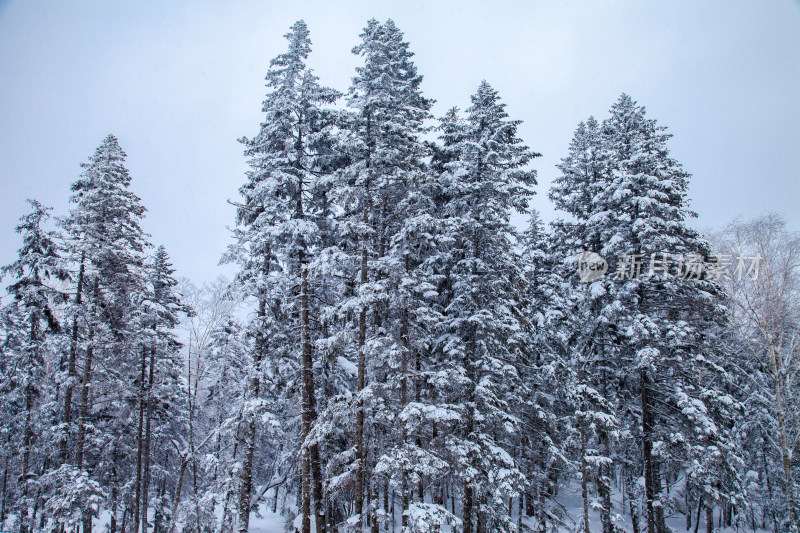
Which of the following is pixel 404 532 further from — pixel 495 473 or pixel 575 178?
pixel 575 178

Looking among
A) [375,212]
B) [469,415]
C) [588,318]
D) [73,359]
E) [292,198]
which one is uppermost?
[292,198]

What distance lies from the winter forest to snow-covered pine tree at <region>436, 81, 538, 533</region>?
12 cm

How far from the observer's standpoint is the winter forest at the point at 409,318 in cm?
1552

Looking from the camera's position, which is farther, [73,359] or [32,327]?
[32,327]

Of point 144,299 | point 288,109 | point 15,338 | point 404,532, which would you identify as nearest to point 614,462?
point 404,532

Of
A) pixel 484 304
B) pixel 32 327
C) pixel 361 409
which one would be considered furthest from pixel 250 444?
pixel 32 327

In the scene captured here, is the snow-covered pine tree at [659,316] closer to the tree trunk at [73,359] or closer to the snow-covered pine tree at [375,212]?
the snow-covered pine tree at [375,212]

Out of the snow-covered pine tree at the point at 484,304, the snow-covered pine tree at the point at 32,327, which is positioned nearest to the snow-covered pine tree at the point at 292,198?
the snow-covered pine tree at the point at 484,304

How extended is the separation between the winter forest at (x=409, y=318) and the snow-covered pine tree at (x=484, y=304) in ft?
0.38

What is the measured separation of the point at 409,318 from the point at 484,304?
350 centimetres

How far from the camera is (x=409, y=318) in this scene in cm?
1611

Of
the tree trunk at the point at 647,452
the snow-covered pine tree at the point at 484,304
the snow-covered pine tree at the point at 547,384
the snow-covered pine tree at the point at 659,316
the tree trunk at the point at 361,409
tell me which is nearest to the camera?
the tree trunk at the point at 361,409

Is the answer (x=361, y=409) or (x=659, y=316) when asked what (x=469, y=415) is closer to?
(x=361, y=409)

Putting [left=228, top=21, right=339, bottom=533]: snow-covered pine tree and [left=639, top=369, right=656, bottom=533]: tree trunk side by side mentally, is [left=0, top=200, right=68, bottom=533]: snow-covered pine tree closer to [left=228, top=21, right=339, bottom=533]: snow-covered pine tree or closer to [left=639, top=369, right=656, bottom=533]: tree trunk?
[left=228, top=21, right=339, bottom=533]: snow-covered pine tree
